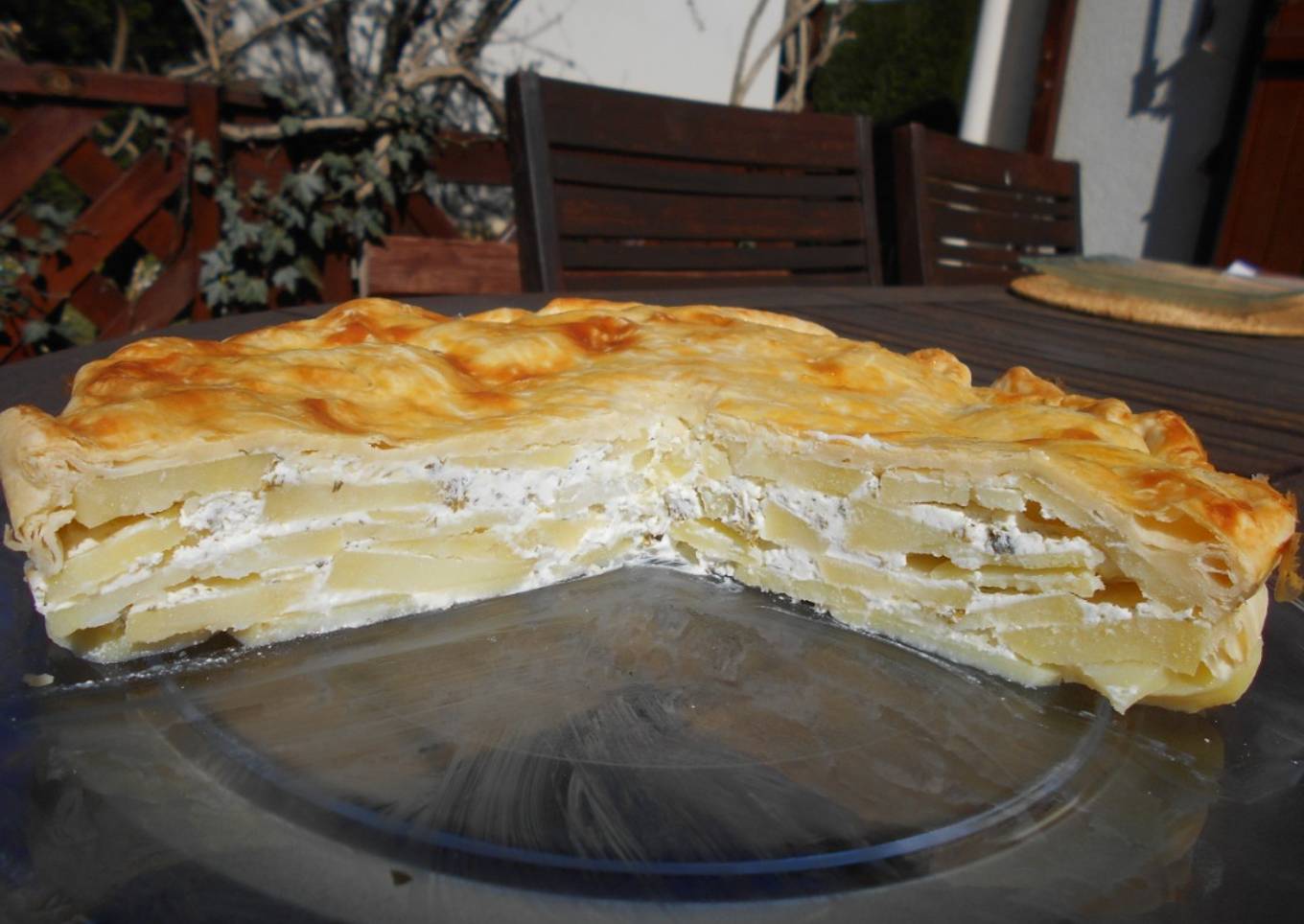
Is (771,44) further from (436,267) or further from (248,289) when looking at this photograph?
(248,289)

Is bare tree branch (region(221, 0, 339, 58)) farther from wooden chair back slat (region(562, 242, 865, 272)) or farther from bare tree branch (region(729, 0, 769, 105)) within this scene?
wooden chair back slat (region(562, 242, 865, 272))

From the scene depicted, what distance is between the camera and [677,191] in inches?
130

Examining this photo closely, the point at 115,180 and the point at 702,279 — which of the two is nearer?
the point at 702,279

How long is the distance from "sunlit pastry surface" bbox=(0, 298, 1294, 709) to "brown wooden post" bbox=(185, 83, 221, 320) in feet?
9.82

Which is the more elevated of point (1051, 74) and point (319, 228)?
point (1051, 74)

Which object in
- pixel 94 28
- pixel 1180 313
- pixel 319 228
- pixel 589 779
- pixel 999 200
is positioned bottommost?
pixel 589 779

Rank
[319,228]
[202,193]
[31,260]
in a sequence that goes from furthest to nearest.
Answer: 1. [319,228]
2. [202,193]
3. [31,260]

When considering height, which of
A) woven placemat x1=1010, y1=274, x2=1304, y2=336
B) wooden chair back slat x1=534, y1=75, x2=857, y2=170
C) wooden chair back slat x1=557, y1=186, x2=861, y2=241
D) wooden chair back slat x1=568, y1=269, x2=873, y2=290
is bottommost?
wooden chair back slat x1=568, y1=269, x2=873, y2=290

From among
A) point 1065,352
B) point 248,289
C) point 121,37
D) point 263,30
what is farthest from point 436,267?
point 1065,352

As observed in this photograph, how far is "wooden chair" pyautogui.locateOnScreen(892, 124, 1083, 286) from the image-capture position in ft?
12.5

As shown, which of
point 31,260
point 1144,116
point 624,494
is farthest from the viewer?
point 1144,116

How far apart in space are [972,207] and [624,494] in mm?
2926

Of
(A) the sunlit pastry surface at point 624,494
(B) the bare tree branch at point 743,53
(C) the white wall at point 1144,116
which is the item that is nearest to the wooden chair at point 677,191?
(A) the sunlit pastry surface at point 624,494

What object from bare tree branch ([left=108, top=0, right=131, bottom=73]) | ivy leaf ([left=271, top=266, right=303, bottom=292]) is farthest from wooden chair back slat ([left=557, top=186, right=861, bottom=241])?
bare tree branch ([left=108, top=0, right=131, bottom=73])
